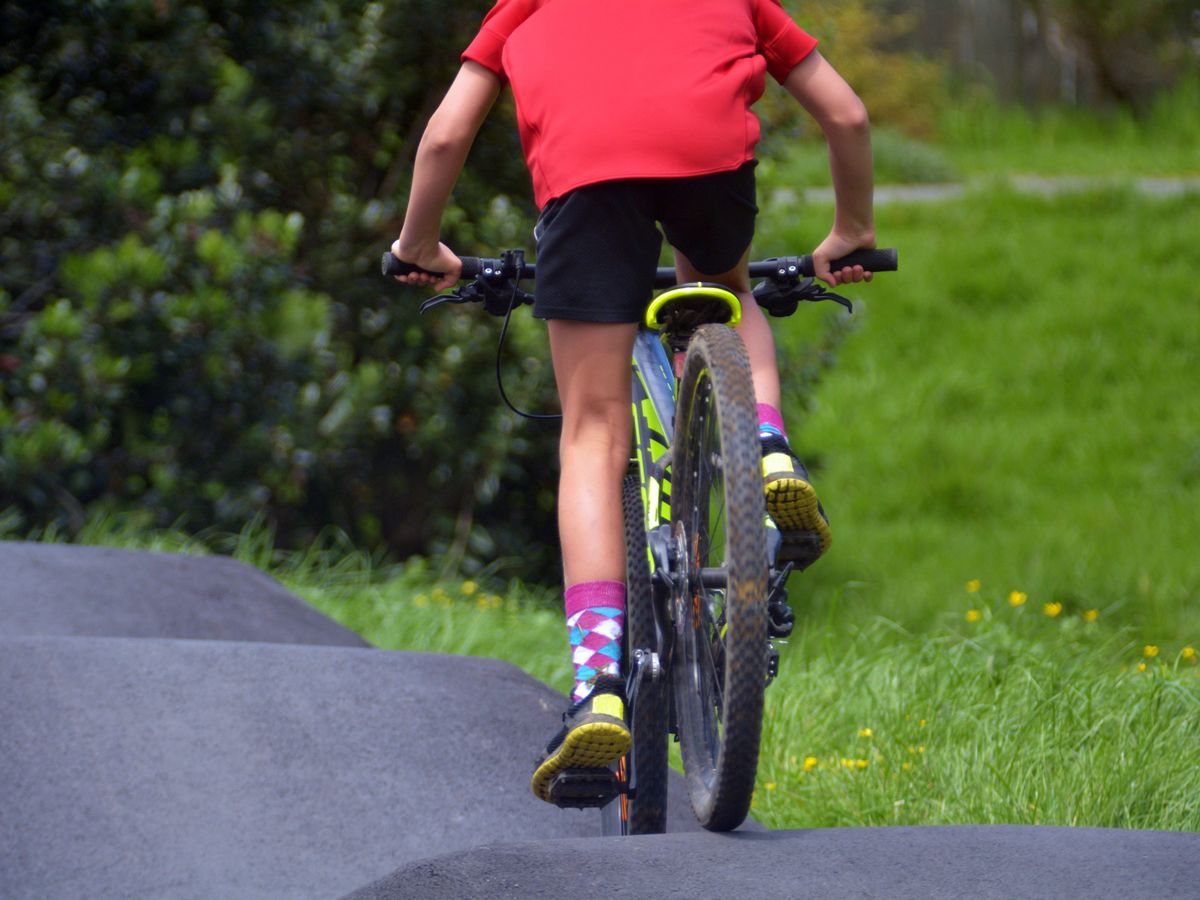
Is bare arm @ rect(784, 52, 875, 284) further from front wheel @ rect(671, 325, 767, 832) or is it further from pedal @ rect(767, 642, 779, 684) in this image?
pedal @ rect(767, 642, 779, 684)

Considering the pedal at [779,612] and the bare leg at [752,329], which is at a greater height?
the bare leg at [752,329]

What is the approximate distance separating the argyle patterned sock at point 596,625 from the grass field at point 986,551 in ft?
3.36

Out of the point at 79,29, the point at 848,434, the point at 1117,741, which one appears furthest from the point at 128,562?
the point at 848,434

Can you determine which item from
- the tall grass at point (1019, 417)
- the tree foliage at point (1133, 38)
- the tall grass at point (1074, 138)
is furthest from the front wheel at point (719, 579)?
the tree foliage at point (1133, 38)

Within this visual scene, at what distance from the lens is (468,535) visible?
6.56 metres

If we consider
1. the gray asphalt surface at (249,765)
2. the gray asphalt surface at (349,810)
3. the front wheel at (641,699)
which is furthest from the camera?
the gray asphalt surface at (249,765)

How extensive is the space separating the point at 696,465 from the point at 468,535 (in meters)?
3.77

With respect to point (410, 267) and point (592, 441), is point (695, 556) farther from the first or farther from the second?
point (410, 267)

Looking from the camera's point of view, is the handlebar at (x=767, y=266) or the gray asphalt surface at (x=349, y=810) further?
the handlebar at (x=767, y=266)

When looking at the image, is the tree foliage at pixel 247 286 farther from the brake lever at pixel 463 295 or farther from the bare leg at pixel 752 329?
the bare leg at pixel 752 329

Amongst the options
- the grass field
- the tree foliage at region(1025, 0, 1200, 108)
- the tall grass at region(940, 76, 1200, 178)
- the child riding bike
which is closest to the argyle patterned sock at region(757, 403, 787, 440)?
the child riding bike

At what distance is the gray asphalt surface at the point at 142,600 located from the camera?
4.80 m

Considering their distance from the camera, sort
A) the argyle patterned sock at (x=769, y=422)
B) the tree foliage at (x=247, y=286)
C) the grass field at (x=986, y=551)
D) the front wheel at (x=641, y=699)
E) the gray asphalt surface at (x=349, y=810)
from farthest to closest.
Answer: the tree foliage at (x=247, y=286) → the grass field at (x=986, y=551) → the front wheel at (x=641, y=699) → the argyle patterned sock at (x=769, y=422) → the gray asphalt surface at (x=349, y=810)

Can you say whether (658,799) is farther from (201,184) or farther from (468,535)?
(201,184)
